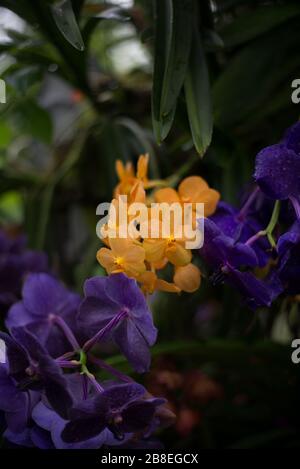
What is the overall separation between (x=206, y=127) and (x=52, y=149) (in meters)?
0.56

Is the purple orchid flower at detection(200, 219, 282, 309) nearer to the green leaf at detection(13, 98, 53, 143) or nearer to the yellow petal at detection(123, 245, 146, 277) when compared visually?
the yellow petal at detection(123, 245, 146, 277)

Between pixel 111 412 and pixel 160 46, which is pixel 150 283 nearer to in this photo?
pixel 111 412

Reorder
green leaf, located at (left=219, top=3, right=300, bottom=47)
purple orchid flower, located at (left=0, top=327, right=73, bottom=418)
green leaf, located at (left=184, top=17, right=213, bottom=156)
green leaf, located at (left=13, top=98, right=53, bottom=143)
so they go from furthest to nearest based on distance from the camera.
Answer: green leaf, located at (left=13, top=98, right=53, bottom=143) < green leaf, located at (left=219, top=3, right=300, bottom=47) < green leaf, located at (left=184, top=17, right=213, bottom=156) < purple orchid flower, located at (left=0, top=327, right=73, bottom=418)

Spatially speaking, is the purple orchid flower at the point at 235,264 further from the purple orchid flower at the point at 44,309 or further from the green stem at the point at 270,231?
the purple orchid flower at the point at 44,309

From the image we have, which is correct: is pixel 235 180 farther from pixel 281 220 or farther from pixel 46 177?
pixel 46 177

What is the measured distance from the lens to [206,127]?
1.61 ft

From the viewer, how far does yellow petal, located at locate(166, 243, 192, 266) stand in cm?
43

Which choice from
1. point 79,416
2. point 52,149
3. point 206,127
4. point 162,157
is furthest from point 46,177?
point 79,416

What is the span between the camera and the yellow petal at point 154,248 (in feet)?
1.38

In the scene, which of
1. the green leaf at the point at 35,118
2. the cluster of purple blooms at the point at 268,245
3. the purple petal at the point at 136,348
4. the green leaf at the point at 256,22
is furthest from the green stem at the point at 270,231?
the green leaf at the point at 35,118

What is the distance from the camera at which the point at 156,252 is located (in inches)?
16.6

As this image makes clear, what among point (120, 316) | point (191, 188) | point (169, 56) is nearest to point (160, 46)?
point (169, 56)

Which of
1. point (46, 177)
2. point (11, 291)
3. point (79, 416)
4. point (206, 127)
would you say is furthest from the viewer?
point (46, 177)

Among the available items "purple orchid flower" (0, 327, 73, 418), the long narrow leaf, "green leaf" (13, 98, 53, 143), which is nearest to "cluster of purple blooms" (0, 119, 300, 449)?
"purple orchid flower" (0, 327, 73, 418)
